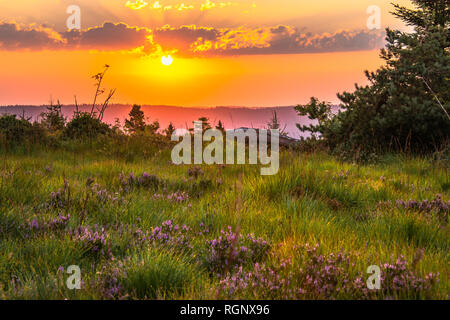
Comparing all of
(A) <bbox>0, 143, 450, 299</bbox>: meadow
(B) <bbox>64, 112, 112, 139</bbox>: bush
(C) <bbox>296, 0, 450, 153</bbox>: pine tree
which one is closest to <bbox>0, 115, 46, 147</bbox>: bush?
(B) <bbox>64, 112, 112, 139</bbox>: bush

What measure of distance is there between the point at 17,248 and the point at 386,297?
3306mm

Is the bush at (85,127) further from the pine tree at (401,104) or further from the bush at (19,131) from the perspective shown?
the pine tree at (401,104)

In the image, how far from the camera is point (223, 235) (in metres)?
4.04

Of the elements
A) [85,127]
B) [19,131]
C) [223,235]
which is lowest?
[223,235]

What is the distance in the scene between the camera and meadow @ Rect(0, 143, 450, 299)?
9.62 feet

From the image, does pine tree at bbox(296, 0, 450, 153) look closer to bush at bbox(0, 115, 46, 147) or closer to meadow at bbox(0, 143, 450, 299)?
meadow at bbox(0, 143, 450, 299)

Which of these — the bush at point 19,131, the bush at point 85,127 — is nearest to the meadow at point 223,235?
the bush at point 19,131

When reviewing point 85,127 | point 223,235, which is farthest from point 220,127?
point 223,235

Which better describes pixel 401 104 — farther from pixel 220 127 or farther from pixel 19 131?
pixel 19 131

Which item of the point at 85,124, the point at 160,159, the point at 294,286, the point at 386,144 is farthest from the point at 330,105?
the point at 294,286

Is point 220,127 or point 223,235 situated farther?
point 220,127

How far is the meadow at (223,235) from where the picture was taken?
2.93m

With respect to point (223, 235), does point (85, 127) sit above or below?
above

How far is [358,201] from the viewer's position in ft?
19.6
